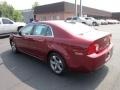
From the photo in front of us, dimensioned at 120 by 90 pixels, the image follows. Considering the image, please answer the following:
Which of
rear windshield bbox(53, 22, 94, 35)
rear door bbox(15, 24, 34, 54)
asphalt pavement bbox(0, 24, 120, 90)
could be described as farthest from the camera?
rear door bbox(15, 24, 34, 54)

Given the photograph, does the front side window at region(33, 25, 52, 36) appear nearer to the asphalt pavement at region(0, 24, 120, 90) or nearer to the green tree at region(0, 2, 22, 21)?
the asphalt pavement at region(0, 24, 120, 90)

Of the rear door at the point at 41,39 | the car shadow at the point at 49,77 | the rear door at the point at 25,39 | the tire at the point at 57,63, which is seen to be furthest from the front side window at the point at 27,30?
the tire at the point at 57,63

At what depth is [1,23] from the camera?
48.1 feet

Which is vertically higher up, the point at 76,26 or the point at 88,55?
the point at 76,26

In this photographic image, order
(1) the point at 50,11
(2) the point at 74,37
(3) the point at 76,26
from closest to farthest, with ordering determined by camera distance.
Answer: (2) the point at 74,37 → (3) the point at 76,26 → (1) the point at 50,11

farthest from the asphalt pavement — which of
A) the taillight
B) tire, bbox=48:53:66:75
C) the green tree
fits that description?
the green tree

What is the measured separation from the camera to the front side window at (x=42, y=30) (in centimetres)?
607

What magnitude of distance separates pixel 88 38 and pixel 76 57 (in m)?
0.59

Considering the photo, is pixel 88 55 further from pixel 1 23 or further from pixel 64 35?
pixel 1 23

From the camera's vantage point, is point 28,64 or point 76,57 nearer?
point 76,57

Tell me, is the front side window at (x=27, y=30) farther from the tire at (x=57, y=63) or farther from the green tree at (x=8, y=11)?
the green tree at (x=8, y=11)

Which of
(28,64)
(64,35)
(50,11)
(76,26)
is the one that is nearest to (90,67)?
(64,35)

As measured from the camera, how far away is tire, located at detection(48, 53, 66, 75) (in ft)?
18.2

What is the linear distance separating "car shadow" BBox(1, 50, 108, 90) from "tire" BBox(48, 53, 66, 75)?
0.51ft
